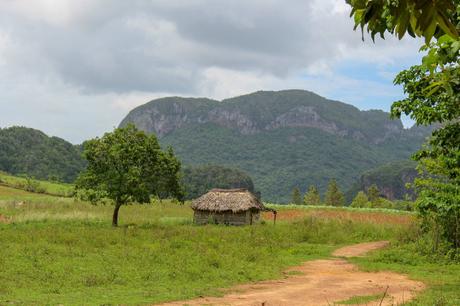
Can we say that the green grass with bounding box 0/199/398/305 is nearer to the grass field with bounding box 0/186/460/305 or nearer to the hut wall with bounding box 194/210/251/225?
the grass field with bounding box 0/186/460/305

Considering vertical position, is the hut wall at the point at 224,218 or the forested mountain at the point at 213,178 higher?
the forested mountain at the point at 213,178

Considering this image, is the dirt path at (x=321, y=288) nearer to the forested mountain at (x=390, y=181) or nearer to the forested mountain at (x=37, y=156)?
Result: the forested mountain at (x=37, y=156)

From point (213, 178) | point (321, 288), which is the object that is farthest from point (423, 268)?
point (213, 178)

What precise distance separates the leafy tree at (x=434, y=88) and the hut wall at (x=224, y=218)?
789 inches

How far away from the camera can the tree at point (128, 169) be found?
3144 centimetres

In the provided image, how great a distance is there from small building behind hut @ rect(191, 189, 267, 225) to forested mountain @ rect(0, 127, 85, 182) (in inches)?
2684

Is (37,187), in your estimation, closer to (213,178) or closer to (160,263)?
(213,178)

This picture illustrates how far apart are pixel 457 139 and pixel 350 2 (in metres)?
11.3

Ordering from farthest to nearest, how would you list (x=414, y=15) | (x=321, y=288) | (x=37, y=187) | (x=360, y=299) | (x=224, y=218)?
(x=37, y=187), (x=224, y=218), (x=321, y=288), (x=360, y=299), (x=414, y=15)

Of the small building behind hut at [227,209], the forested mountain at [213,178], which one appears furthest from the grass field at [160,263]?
the forested mountain at [213,178]

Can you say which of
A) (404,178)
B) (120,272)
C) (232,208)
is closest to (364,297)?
(120,272)

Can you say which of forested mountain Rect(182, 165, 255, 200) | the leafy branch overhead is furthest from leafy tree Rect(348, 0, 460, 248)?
forested mountain Rect(182, 165, 255, 200)

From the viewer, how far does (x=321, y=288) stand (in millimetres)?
14484

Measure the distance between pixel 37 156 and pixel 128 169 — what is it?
8858cm
